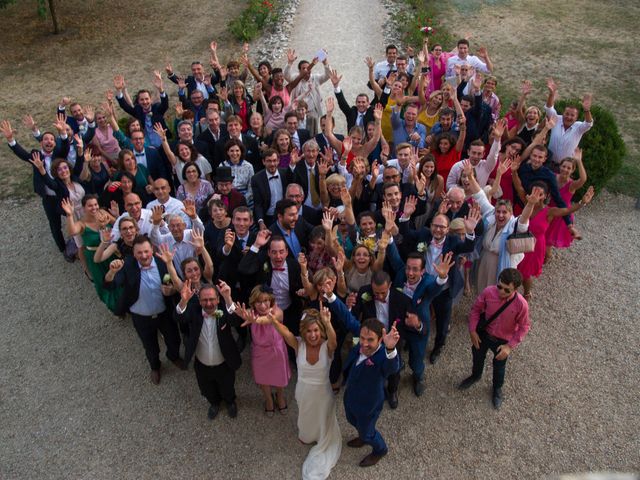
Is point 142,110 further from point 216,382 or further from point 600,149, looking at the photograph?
point 600,149

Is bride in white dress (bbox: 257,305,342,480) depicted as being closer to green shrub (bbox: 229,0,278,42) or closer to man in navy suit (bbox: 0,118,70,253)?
man in navy suit (bbox: 0,118,70,253)

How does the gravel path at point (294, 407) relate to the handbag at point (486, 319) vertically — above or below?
below

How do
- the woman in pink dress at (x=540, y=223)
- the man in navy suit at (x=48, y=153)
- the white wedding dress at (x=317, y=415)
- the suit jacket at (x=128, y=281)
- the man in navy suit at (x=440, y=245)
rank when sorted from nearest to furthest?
the white wedding dress at (x=317, y=415), the suit jacket at (x=128, y=281), the man in navy suit at (x=440, y=245), the woman in pink dress at (x=540, y=223), the man in navy suit at (x=48, y=153)

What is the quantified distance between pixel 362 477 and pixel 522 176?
15.6 ft

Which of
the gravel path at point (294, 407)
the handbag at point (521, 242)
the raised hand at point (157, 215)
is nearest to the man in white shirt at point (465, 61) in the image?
the gravel path at point (294, 407)

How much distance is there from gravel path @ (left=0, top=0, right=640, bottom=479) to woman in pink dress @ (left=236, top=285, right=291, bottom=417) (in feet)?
2.15

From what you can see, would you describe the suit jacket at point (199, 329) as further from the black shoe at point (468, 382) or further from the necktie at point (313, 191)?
the black shoe at point (468, 382)

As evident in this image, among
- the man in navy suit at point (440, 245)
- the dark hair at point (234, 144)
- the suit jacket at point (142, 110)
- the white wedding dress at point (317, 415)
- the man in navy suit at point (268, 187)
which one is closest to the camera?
the white wedding dress at point (317, 415)

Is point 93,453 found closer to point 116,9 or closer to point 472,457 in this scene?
point 472,457

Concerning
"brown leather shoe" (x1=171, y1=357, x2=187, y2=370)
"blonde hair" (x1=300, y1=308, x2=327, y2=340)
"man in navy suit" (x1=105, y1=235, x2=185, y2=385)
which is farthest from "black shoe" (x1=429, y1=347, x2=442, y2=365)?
"man in navy suit" (x1=105, y1=235, x2=185, y2=385)

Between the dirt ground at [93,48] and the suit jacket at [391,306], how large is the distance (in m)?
9.41

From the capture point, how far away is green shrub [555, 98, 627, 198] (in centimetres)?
929

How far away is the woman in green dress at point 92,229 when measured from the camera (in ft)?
23.1

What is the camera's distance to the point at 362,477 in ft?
18.7
